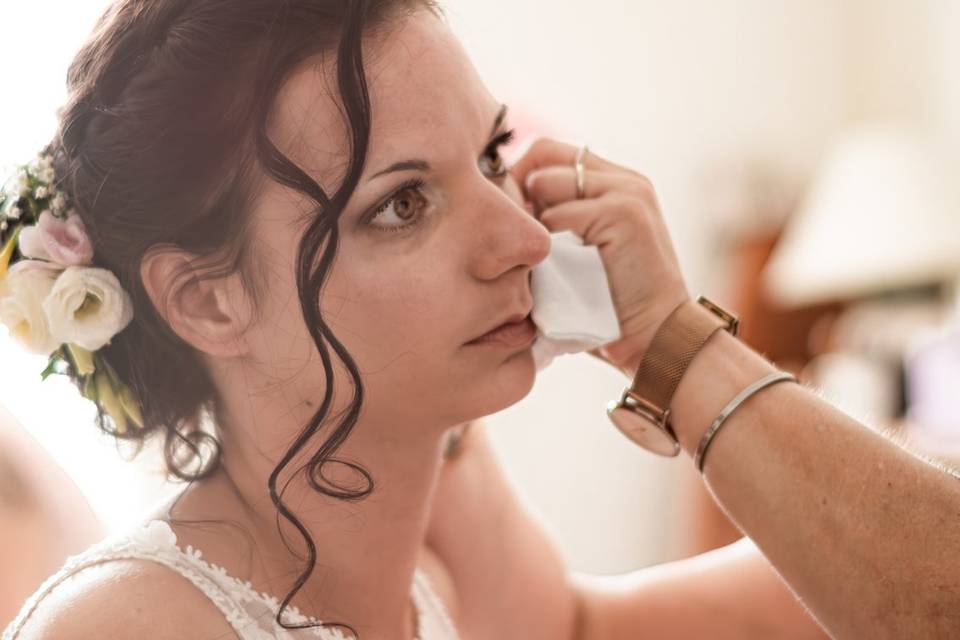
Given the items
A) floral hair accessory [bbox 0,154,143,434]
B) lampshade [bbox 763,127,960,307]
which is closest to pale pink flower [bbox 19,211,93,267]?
floral hair accessory [bbox 0,154,143,434]

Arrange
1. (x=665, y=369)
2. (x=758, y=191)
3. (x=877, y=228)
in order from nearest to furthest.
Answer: (x=665, y=369)
(x=877, y=228)
(x=758, y=191)

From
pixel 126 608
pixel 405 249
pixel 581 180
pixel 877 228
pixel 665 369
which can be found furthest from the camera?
pixel 877 228

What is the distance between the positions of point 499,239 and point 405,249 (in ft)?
0.34

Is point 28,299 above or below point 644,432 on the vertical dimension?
above

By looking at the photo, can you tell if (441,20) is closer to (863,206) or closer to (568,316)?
(568,316)

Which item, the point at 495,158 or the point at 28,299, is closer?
the point at 28,299

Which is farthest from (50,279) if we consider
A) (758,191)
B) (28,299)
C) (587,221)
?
(758,191)

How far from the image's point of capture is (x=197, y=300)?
1.16 m

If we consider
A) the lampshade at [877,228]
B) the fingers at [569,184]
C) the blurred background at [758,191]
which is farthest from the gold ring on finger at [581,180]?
the lampshade at [877,228]

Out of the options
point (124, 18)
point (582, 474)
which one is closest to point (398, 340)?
point (124, 18)

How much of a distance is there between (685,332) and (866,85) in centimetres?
347

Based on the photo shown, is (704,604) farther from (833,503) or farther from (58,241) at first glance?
(58,241)

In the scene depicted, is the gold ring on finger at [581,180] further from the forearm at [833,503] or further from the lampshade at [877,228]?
the lampshade at [877,228]

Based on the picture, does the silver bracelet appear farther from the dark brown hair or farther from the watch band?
the dark brown hair
